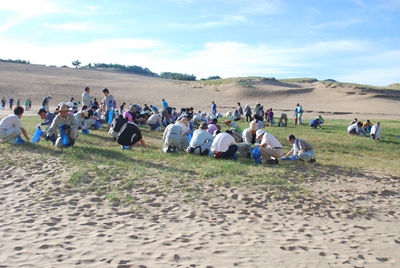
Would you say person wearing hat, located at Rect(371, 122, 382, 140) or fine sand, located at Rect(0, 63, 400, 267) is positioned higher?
person wearing hat, located at Rect(371, 122, 382, 140)

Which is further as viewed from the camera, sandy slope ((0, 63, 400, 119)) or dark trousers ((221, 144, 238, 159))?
sandy slope ((0, 63, 400, 119))

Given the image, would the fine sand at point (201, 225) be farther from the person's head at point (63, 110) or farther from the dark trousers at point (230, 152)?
the dark trousers at point (230, 152)

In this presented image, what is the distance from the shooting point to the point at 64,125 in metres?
10.3

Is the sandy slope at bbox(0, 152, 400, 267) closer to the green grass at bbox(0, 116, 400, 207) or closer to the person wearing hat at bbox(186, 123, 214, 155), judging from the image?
→ the green grass at bbox(0, 116, 400, 207)

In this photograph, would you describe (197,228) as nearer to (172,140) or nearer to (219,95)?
(172,140)

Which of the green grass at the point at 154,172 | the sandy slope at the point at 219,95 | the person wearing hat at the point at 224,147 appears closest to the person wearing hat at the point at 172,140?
the green grass at the point at 154,172

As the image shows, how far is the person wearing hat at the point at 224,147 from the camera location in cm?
1021

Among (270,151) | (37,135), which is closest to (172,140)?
(270,151)

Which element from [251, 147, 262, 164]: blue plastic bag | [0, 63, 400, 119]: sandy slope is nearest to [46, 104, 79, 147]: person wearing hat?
[251, 147, 262, 164]: blue plastic bag

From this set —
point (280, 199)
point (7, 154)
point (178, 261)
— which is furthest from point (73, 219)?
point (7, 154)

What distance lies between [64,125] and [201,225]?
590 centimetres

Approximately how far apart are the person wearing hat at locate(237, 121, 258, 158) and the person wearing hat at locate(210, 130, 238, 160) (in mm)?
625

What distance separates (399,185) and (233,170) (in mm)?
3713

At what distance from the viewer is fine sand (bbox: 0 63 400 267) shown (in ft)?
15.2
